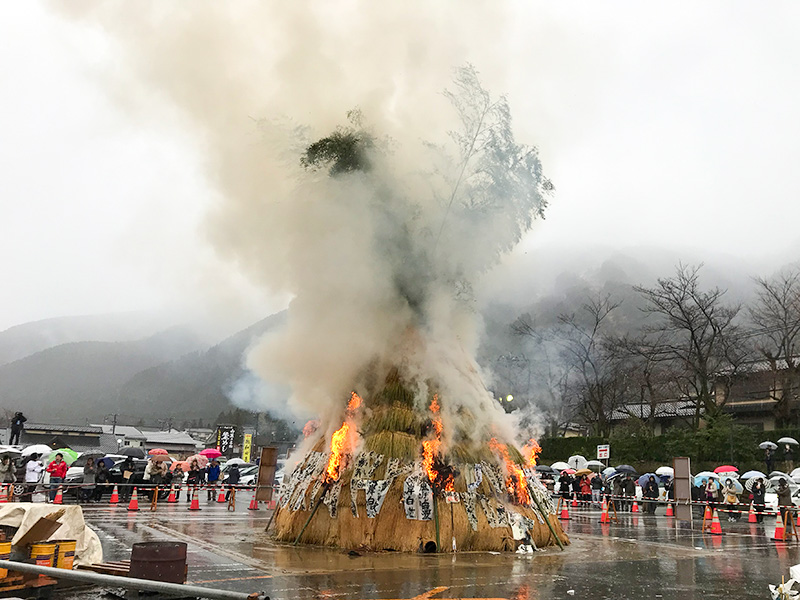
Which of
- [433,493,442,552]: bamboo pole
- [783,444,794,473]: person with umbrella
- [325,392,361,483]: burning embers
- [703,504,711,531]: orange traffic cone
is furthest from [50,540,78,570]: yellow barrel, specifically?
[783,444,794,473]: person with umbrella

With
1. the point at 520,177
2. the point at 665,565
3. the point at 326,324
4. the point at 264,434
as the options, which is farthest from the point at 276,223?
the point at 264,434

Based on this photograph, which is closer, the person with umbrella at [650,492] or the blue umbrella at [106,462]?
the blue umbrella at [106,462]

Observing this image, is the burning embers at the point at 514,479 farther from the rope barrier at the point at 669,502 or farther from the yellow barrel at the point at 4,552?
the rope barrier at the point at 669,502

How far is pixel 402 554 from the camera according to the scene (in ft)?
36.1

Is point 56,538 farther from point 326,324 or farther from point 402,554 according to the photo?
Result: point 326,324

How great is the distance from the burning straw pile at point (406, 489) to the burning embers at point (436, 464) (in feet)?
0.06

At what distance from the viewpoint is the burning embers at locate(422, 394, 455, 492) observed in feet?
38.4

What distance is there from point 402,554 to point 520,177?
28.9 ft

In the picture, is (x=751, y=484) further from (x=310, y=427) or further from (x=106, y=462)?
(x=106, y=462)

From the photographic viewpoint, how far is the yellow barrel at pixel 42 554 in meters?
7.38

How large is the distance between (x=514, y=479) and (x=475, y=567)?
303 cm

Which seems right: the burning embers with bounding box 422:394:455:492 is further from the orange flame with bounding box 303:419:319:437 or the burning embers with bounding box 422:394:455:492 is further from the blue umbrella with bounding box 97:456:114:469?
the blue umbrella with bounding box 97:456:114:469

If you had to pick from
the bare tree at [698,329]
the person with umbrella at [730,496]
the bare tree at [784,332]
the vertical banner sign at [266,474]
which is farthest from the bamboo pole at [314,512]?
the bare tree at [784,332]

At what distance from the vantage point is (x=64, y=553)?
25.5 ft
